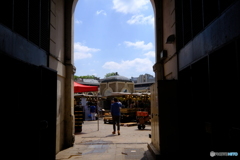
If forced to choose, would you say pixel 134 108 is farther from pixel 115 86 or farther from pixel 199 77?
pixel 115 86

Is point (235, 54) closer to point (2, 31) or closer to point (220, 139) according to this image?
point (220, 139)

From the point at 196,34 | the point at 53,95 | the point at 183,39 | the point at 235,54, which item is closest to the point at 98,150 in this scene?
the point at 53,95

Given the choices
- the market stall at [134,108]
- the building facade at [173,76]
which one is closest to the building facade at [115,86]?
the market stall at [134,108]

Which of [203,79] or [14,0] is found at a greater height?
[14,0]

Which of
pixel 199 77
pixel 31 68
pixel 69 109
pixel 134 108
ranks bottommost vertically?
pixel 134 108

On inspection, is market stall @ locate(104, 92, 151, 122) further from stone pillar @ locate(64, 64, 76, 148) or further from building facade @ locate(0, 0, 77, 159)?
building facade @ locate(0, 0, 77, 159)

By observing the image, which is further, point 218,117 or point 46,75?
point 46,75

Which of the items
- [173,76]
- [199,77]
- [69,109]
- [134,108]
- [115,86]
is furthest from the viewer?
[115,86]

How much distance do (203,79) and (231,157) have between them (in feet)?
5.54

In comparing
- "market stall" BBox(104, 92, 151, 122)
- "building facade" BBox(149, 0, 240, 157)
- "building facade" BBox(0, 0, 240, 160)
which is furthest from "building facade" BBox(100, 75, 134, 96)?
"building facade" BBox(0, 0, 240, 160)

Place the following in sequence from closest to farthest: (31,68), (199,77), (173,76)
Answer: (31,68) < (199,77) < (173,76)

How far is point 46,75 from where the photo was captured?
5.15 metres

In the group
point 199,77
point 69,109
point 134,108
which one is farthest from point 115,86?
point 199,77

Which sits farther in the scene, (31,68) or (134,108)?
(134,108)
